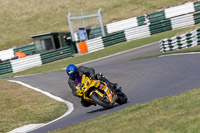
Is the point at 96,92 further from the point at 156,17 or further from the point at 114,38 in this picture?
the point at 156,17

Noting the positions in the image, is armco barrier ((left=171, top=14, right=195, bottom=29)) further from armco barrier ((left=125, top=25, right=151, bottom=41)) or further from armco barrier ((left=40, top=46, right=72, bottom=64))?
armco barrier ((left=40, top=46, right=72, bottom=64))

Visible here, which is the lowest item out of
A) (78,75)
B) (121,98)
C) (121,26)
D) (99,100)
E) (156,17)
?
(121,98)

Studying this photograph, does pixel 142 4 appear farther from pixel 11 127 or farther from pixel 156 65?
pixel 11 127

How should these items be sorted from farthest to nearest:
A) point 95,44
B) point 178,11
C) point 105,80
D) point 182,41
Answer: point 178,11
point 95,44
point 182,41
point 105,80

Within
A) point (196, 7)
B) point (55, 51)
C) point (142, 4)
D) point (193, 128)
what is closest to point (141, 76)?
point (193, 128)

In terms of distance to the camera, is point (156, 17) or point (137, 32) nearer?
point (137, 32)

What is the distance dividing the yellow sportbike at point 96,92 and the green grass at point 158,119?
1.45 meters

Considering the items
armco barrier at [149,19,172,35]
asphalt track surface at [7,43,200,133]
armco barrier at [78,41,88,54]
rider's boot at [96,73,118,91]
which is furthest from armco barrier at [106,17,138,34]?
rider's boot at [96,73,118,91]

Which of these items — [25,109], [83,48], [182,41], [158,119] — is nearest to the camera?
[158,119]

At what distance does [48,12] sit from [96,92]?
4316 cm

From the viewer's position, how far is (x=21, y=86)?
17.7 meters

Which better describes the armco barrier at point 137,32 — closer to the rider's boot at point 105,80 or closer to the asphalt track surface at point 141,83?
the asphalt track surface at point 141,83

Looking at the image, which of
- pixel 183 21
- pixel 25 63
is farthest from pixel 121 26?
pixel 25 63

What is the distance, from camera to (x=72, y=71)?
32.2 feet
